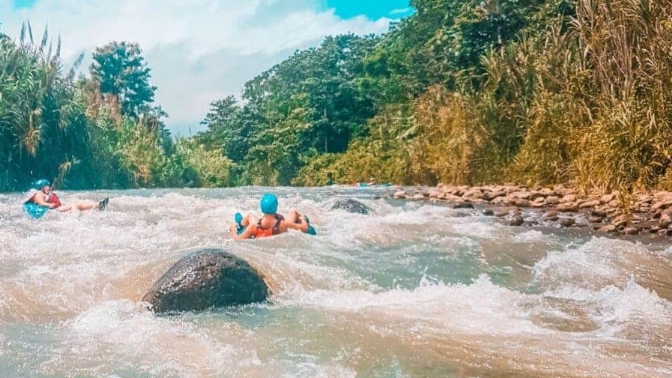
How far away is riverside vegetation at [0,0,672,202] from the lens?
11469 millimetres

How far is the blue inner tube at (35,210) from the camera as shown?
35.4 ft

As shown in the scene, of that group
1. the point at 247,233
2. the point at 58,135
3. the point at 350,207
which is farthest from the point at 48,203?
the point at 58,135

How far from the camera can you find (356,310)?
15.7 ft

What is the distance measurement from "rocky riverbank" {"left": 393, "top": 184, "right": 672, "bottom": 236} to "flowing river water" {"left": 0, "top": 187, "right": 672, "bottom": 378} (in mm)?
1006

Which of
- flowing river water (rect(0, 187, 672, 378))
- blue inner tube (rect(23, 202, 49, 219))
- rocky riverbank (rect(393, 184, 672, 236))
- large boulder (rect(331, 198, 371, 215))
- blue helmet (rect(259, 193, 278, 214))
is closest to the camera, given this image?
flowing river water (rect(0, 187, 672, 378))

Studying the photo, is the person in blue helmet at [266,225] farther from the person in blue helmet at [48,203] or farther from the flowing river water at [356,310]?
the person in blue helmet at [48,203]

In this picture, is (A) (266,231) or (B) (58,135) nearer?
(A) (266,231)

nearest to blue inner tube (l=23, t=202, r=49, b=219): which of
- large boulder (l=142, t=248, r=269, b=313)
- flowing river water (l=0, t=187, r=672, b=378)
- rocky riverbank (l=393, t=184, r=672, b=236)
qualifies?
flowing river water (l=0, t=187, r=672, b=378)

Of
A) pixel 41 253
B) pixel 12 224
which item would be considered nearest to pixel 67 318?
pixel 41 253

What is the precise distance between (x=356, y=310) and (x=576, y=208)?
754 centimetres

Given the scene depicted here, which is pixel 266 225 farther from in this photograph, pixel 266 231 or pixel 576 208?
pixel 576 208

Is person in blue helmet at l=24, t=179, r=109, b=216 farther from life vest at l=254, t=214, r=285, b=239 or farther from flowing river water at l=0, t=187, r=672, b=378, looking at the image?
life vest at l=254, t=214, r=285, b=239

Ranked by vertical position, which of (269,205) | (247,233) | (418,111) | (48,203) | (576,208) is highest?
(418,111)

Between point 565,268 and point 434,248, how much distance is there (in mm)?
1893
